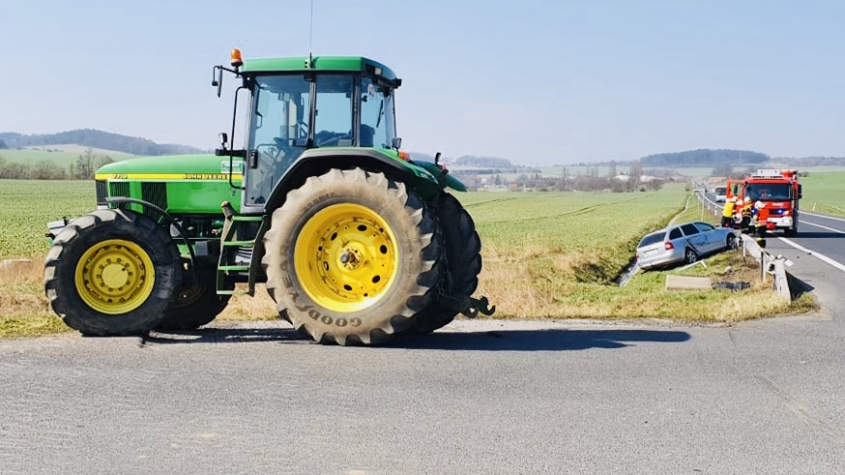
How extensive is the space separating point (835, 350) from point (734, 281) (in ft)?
36.0

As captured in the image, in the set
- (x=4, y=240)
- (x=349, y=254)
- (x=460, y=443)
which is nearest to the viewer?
(x=460, y=443)

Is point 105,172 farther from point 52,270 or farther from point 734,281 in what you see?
point 734,281

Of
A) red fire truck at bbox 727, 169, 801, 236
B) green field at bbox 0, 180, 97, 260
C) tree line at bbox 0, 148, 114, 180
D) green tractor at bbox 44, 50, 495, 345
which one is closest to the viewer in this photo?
green tractor at bbox 44, 50, 495, 345

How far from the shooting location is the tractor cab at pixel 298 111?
9586 mm

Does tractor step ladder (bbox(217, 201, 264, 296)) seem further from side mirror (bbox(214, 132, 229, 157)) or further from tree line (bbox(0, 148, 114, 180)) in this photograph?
A: tree line (bbox(0, 148, 114, 180))

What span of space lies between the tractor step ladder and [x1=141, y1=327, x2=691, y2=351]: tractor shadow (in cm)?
59

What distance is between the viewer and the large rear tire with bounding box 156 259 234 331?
1033cm

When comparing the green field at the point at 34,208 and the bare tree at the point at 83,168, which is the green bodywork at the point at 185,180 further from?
the bare tree at the point at 83,168

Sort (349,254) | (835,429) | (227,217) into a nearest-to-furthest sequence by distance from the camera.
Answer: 1. (835,429)
2. (349,254)
3. (227,217)

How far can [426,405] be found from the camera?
6.58 m

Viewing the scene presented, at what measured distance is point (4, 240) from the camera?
28.8m

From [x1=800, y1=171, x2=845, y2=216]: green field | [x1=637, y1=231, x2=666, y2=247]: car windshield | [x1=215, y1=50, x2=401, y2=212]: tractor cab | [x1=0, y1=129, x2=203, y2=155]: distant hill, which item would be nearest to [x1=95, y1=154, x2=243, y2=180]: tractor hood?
[x1=215, y1=50, x2=401, y2=212]: tractor cab

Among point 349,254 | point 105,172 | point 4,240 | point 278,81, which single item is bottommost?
point 4,240

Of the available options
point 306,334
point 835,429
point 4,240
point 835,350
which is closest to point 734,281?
point 835,350
